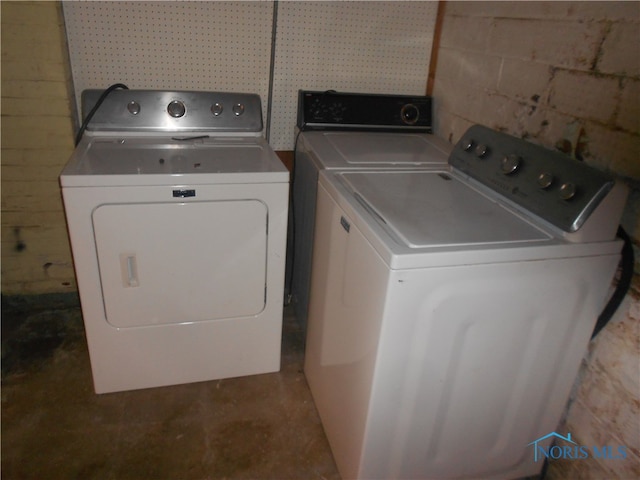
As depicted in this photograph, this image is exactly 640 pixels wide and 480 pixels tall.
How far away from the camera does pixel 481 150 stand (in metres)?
1.54

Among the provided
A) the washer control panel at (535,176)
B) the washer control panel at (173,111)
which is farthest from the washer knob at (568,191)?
the washer control panel at (173,111)

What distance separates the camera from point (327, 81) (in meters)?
2.21

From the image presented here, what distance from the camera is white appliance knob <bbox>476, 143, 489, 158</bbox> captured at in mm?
1530

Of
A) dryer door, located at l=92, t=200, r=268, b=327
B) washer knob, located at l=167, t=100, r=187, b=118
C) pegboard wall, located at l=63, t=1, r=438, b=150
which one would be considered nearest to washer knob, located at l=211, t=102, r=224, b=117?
washer knob, located at l=167, t=100, r=187, b=118

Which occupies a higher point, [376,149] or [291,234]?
[376,149]

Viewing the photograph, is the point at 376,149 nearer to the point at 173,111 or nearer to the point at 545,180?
the point at 545,180

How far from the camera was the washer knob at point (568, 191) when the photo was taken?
1.21m

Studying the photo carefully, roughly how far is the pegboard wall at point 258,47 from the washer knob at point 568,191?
4.10ft

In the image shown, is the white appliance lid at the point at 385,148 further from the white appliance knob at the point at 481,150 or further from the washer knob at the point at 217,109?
the washer knob at the point at 217,109

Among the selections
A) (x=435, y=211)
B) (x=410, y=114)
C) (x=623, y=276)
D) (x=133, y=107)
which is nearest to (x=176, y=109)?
(x=133, y=107)

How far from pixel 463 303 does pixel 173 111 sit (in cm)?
135

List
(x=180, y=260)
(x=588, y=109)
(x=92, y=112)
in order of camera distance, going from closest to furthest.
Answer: (x=588, y=109), (x=180, y=260), (x=92, y=112)

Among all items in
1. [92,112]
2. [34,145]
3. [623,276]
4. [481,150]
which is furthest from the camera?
[34,145]

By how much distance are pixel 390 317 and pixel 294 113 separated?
1.38 meters
